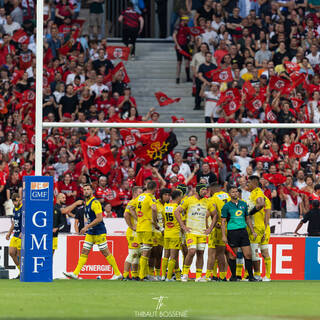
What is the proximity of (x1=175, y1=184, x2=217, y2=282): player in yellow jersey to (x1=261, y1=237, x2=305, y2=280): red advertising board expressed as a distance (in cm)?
186

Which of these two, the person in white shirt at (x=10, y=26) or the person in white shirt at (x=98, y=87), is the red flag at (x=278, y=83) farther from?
the person in white shirt at (x=10, y=26)

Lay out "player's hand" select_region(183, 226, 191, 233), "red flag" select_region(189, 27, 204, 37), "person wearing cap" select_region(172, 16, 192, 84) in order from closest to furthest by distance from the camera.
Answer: "player's hand" select_region(183, 226, 191, 233), "person wearing cap" select_region(172, 16, 192, 84), "red flag" select_region(189, 27, 204, 37)

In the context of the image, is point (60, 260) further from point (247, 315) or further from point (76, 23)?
point (76, 23)

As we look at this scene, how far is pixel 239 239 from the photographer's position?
1609cm

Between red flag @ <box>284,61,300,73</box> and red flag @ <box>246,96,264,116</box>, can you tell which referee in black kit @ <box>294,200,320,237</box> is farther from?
red flag @ <box>284,61,300,73</box>

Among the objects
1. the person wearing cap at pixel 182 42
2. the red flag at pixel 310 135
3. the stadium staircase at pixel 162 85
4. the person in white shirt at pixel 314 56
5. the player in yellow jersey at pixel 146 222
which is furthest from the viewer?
the person wearing cap at pixel 182 42

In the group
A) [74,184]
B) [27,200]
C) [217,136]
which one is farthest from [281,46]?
[27,200]

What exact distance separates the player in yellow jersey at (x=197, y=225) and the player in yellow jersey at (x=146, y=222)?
546 mm

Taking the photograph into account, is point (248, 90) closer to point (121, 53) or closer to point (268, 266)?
point (121, 53)

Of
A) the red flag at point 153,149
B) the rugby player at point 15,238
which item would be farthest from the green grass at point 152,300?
the red flag at point 153,149

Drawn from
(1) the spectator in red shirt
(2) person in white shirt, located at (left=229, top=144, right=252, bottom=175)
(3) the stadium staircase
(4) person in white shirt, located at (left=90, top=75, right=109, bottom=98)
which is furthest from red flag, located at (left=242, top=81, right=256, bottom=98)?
(1) the spectator in red shirt

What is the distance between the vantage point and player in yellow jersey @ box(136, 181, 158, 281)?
16406 millimetres

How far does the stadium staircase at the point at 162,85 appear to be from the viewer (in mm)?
24688

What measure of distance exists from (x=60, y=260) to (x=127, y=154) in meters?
4.67
